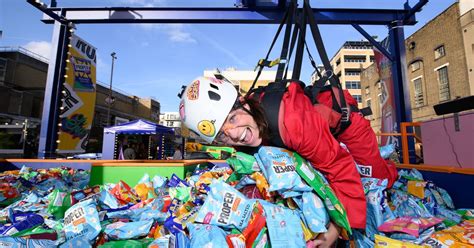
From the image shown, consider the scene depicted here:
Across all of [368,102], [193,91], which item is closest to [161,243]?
[193,91]

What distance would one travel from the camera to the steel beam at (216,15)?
22.3ft

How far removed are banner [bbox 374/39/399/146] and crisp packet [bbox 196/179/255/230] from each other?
20.4ft

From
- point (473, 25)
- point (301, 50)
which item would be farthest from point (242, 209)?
point (473, 25)

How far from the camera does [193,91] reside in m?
1.71

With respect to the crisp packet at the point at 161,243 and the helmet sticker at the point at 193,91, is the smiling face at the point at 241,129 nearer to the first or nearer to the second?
the helmet sticker at the point at 193,91

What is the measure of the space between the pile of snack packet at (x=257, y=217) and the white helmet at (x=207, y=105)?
35 centimetres

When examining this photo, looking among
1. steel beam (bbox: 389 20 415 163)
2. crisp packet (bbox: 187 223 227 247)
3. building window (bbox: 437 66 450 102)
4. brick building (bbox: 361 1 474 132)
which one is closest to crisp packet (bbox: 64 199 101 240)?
crisp packet (bbox: 187 223 227 247)

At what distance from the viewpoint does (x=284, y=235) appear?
1.45m

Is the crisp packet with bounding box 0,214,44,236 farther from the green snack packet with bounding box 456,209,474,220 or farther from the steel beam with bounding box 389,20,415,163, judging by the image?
the steel beam with bounding box 389,20,415,163

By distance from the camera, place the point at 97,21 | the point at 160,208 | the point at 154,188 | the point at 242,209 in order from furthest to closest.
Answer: the point at 97,21
the point at 154,188
the point at 160,208
the point at 242,209

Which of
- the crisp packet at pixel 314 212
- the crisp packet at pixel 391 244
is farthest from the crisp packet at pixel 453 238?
the crisp packet at pixel 314 212

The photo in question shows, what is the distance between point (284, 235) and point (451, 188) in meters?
2.29

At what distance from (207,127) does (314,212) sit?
0.82m

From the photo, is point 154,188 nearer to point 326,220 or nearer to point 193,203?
point 193,203
